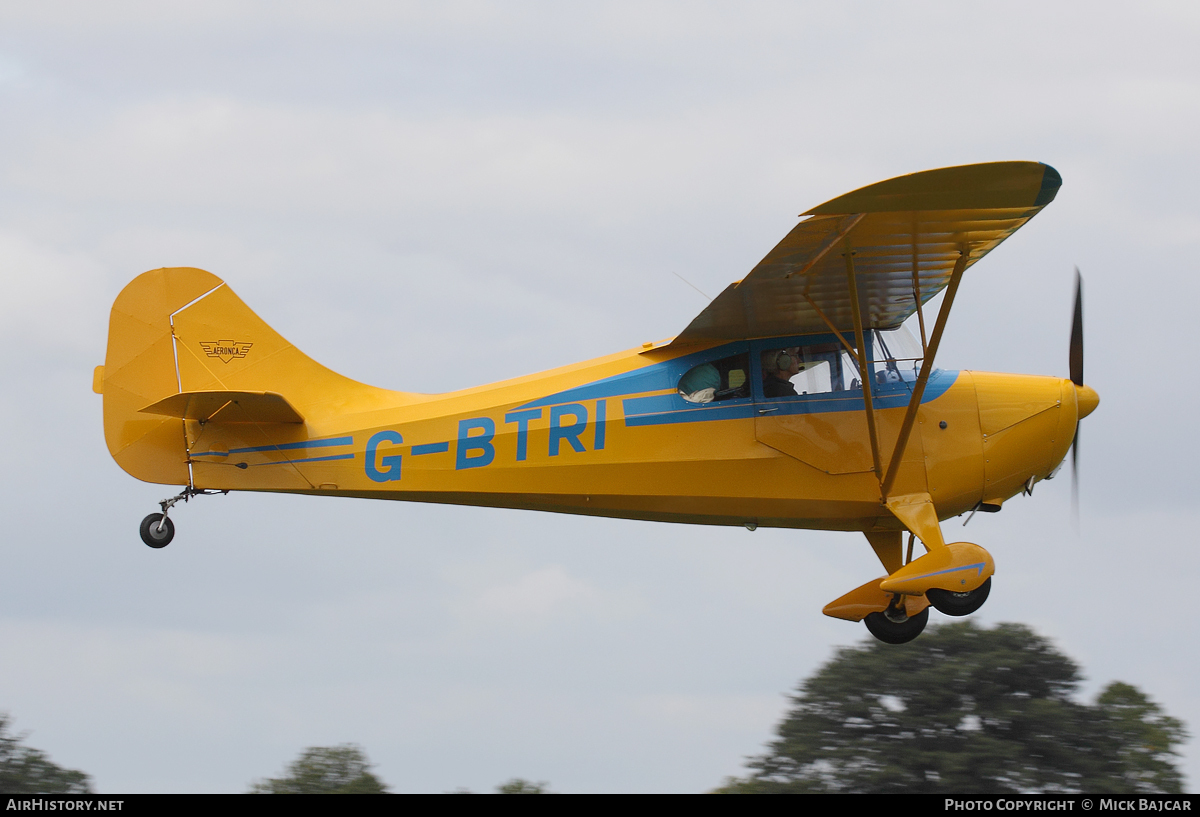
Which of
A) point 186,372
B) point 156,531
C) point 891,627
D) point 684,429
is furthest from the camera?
point 891,627

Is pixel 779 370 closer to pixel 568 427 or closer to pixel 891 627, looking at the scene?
pixel 568 427

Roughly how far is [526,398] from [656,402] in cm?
102

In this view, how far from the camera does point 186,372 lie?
31.8 feet

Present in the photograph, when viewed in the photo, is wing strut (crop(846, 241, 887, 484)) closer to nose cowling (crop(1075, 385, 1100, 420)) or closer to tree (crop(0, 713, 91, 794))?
nose cowling (crop(1075, 385, 1100, 420))

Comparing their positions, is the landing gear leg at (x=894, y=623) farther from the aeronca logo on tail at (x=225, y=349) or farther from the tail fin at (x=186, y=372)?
the aeronca logo on tail at (x=225, y=349)

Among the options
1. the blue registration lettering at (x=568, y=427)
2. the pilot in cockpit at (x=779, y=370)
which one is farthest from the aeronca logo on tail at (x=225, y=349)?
the pilot in cockpit at (x=779, y=370)

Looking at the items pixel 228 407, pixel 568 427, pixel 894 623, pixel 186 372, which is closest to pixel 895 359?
pixel 894 623

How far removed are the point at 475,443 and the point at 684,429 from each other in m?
1.63

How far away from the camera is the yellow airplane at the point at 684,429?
9375 millimetres

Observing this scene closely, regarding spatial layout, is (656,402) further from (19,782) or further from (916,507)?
(19,782)

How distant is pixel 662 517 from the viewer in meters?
9.76

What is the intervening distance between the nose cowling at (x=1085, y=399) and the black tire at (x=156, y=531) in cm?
723

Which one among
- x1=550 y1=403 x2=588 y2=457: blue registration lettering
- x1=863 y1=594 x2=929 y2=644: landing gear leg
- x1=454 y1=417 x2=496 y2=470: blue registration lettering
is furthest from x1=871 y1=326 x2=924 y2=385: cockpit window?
x1=454 y1=417 x2=496 y2=470: blue registration lettering

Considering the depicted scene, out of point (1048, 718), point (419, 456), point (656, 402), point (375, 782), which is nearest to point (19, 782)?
point (375, 782)
